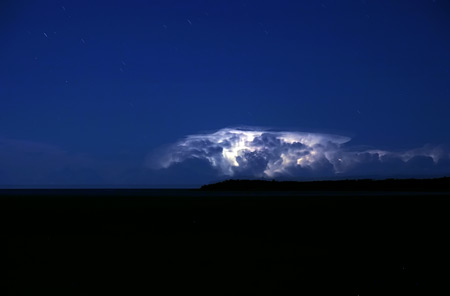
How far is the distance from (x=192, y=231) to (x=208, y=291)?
12465 millimetres

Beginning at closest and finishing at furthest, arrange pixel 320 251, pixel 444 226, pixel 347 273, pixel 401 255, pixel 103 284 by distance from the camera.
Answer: pixel 103 284 < pixel 347 273 < pixel 401 255 < pixel 320 251 < pixel 444 226

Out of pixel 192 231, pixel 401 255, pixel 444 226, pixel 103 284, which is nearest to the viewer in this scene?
pixel 103 284

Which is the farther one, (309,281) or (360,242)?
(360,242)

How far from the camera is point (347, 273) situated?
40.0 ft

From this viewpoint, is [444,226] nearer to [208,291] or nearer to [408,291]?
[408,291]

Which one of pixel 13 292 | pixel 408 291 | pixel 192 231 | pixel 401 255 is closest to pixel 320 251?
pixel 401 255

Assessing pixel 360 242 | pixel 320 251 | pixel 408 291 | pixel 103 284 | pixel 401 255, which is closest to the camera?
pixel 408 291

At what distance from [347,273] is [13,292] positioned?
8917mm

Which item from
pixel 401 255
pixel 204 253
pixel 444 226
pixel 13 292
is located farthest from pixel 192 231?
pixel 444 226

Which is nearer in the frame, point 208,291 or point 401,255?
point 208,291

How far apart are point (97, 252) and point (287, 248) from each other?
7.42 meters

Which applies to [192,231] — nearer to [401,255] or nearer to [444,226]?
[401,255]

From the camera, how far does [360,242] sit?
18.3 meters

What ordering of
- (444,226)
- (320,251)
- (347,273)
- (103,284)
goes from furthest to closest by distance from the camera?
(444,226) < (320,251) < (347,273) < (103,284)
